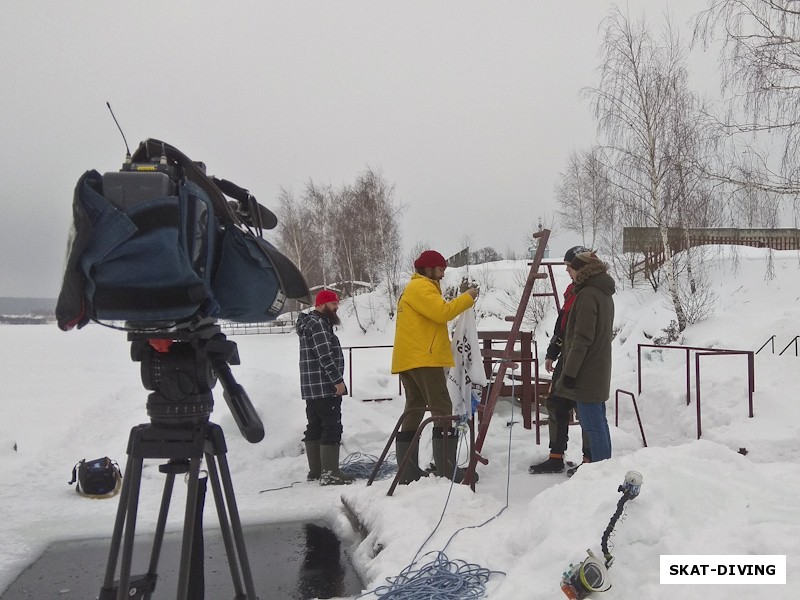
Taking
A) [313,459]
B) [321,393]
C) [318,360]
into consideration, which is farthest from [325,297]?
[313,459]

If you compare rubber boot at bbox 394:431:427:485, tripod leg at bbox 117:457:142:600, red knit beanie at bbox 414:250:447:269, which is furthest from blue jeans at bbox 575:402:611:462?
tripod leg at bbox 117:457:142:600

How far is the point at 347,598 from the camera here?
2.84 m

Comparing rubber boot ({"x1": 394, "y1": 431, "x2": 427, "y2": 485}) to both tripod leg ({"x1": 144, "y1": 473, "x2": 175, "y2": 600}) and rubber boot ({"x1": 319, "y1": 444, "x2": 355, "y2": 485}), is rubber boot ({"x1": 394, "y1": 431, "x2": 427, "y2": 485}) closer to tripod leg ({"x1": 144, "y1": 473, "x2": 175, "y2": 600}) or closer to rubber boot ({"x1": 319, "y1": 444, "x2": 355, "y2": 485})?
rubber boot ({"x1": 319, "y1": 444, "x2": 355, "y2": 485})

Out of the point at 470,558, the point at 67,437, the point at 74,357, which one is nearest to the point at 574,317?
the point at 470,558

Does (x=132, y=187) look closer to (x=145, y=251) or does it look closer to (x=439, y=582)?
(x=145, y=251)

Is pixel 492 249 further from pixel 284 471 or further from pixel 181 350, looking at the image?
pixel 181 350

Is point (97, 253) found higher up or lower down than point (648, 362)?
higher up

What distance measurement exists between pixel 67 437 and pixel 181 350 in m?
5.85

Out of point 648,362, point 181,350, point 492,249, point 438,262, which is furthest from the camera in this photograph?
point 492,249

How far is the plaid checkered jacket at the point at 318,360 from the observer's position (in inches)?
197

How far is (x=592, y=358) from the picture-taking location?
4.33 m

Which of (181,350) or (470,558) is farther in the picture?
(470,558)

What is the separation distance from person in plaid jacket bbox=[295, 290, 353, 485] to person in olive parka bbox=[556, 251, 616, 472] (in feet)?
6.15

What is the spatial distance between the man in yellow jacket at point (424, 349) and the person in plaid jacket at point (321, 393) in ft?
2.78
